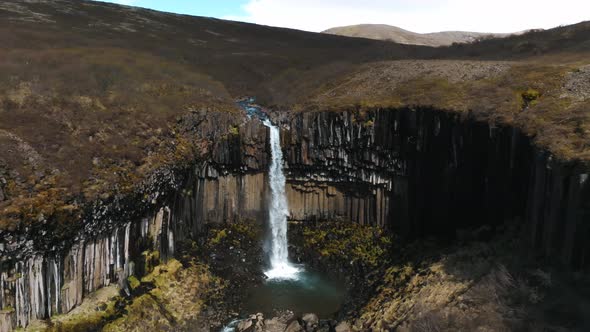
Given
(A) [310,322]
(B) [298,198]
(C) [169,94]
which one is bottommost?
(A) [310,322]

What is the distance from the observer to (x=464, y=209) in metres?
30.8

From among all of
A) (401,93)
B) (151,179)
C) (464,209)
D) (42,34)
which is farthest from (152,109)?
(42,34)

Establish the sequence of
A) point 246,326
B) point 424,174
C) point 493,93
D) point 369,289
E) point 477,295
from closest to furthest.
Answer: point 477,295 → point 246,326 → point 369,289 → point 493,93 → point 424,174

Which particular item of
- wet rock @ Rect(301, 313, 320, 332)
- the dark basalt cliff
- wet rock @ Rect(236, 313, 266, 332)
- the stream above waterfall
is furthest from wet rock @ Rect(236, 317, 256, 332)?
the dark basalt cliff

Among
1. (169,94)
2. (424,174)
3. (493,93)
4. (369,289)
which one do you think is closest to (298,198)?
(424,174)

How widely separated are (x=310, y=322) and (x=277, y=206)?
1309cm

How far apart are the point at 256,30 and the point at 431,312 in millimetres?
87454

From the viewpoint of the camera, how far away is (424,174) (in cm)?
3334

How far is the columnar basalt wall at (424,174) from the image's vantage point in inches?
893

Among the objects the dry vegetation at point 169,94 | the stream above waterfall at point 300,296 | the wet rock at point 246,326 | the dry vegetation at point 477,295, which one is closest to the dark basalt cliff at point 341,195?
the dry vegetation at point 169,94

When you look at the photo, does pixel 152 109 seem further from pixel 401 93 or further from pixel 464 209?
pixel 464 209

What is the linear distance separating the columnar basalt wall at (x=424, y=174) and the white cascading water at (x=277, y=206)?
0.74 metres

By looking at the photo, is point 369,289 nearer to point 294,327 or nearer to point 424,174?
point 294,327

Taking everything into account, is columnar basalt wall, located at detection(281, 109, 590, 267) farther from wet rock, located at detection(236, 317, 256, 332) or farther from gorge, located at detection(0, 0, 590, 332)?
wet rock, located at detection(236, 317, 256, 332)
